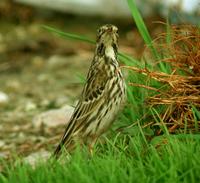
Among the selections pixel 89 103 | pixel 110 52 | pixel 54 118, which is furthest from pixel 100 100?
pixel 54 118

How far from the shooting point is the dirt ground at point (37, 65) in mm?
7699

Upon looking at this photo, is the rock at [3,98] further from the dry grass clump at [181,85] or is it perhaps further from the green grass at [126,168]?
the green grass at [126,168]

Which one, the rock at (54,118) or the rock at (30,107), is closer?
the rock at (54,118)

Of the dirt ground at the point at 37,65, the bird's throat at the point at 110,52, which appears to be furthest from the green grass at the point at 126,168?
the dirt ground at the point at 37,65

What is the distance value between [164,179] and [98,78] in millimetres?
1442

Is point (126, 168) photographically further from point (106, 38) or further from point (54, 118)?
point (54, 118)

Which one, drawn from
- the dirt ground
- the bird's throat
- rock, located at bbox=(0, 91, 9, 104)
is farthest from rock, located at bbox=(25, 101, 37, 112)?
the bird's throat

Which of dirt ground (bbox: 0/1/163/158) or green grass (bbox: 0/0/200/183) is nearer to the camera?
green grass (bbox: 0/0/200/183)

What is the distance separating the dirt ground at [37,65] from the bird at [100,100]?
76 cm

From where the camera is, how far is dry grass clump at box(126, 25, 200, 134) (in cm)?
588

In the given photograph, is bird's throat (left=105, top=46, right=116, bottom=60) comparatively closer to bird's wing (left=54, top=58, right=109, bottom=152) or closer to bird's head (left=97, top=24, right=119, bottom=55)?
bird's head (left=97, top=24, right=119, bottom=55)

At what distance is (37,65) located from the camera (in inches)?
429

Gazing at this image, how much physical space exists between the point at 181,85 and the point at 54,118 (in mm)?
2099

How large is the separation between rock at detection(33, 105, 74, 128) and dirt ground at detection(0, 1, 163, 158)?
59mm
